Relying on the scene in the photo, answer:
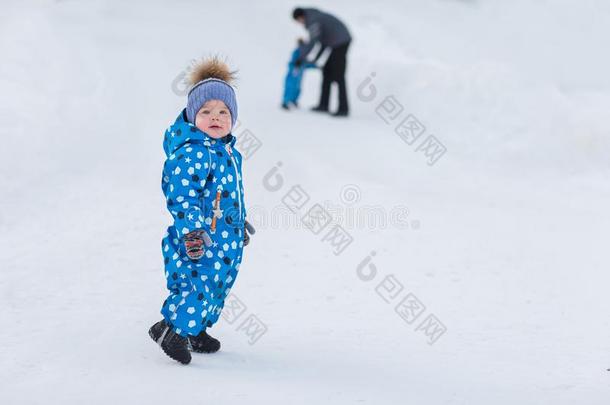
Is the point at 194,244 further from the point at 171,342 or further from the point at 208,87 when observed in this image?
the point at 208,87

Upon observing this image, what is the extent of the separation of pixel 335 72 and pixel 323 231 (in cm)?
461

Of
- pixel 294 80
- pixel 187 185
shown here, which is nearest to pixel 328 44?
pixel 294 80

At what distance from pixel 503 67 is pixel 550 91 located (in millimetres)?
874

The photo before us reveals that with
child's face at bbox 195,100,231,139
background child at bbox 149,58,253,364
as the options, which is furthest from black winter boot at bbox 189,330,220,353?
child's face at bbox 195,100,231,139

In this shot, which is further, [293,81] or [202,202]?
[293,81]

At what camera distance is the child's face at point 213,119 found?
3906 mm

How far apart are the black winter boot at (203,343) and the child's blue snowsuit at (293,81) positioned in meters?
6.68

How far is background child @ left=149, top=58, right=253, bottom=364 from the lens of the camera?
3.81m

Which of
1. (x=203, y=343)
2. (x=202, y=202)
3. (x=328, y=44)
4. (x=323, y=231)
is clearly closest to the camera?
(x=202, y=202)

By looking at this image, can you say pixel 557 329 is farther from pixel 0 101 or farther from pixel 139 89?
pixel 139 89

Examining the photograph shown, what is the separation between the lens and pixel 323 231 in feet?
21.5

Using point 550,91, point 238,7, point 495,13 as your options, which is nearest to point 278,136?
point 550,91

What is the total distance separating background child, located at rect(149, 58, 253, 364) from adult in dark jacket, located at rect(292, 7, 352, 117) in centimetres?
661

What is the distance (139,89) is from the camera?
414 inches
